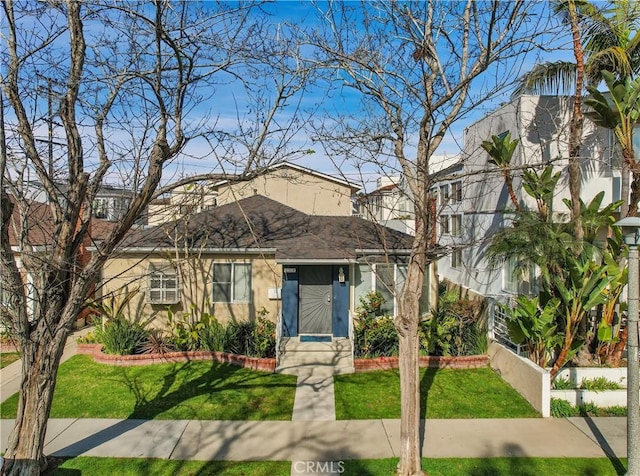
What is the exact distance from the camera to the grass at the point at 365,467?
692 centimetres

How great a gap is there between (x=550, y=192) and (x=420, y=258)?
602 centimetres

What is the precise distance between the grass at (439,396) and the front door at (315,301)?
262cm

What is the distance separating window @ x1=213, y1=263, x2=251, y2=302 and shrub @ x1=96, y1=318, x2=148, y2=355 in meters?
2.28

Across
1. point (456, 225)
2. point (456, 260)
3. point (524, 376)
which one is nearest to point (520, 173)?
point (524, 376)

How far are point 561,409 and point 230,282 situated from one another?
8750 mm

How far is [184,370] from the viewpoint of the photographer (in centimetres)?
1128

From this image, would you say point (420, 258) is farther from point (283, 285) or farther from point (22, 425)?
point (283, 285)

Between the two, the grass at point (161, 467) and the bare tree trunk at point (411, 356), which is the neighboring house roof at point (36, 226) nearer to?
the grass at point (161, 467)

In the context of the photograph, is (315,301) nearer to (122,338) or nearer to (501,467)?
(122,338)

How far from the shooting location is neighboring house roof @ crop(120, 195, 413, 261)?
12.9 meters

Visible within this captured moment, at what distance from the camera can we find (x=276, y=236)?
14242 millimetres

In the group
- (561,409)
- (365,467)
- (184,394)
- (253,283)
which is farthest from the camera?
(253,283)

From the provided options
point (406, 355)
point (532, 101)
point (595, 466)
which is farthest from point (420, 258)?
point (532, 101)

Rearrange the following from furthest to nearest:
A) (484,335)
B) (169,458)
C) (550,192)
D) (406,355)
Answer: (484,335) < (550,192) < (169,458) < (406,355)
